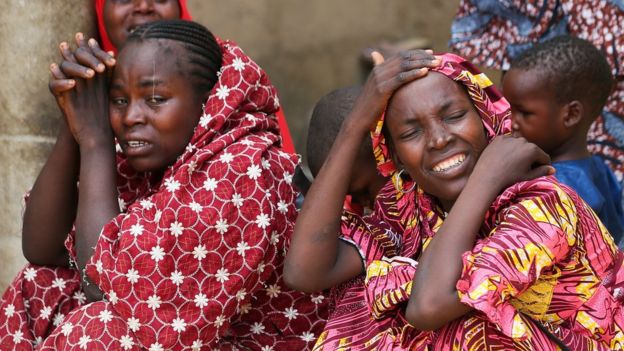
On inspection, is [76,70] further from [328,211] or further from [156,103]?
[328,211]

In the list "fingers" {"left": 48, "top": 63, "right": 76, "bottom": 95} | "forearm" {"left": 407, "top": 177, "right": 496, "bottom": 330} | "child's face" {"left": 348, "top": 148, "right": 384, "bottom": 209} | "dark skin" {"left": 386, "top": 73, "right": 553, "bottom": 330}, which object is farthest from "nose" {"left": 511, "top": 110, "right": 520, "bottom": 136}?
"fingers" {"left": 48, "top": 63, "right": 76, "bottom": 95}

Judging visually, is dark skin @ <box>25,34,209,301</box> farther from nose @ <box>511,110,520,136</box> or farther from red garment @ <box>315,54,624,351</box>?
nose @ <box>511,110,520,136</box>

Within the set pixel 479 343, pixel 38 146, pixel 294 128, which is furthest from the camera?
pixel 294 128

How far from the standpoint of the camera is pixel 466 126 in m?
2.96

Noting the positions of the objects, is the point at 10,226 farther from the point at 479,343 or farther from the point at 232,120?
the point at 479,343

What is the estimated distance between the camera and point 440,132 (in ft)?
9.62

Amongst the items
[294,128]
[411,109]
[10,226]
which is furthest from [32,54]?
[294,128]

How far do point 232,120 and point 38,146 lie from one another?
49.1 inches

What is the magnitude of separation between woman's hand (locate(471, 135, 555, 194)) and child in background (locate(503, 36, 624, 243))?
124 centimetres

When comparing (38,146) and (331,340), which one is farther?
(38,146)

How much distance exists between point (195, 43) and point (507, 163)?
47.1 inches

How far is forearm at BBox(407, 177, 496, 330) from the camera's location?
8.90 feet

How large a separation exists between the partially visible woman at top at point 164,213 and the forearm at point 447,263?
0.65 metres

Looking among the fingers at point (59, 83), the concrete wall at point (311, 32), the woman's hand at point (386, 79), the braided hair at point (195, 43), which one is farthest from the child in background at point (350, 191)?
the concrete wall at point (311, 32)
